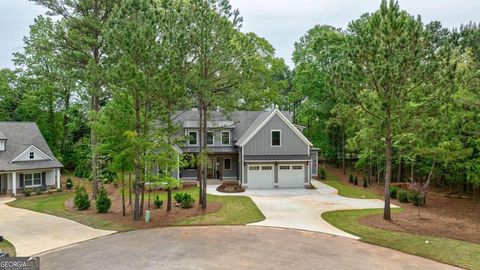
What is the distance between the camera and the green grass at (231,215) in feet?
49.4

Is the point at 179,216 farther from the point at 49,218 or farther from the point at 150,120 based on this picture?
the point at 49,218

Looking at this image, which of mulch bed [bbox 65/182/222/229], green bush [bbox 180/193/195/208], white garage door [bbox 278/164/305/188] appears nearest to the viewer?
mulch bed [bbox 65/182/222/229]

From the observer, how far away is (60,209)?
1864 centimetres

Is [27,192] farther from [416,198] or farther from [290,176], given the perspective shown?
[416,198]

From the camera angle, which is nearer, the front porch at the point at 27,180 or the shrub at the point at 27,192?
the shrub at the point at 27,192

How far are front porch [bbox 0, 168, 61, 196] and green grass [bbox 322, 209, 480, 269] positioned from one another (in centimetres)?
2220

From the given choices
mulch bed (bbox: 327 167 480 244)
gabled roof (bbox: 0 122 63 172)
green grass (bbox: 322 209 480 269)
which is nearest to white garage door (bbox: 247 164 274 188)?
mulch bed (bbox: 327 167 480 244)

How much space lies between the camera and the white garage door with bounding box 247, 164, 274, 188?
25250 millimetres

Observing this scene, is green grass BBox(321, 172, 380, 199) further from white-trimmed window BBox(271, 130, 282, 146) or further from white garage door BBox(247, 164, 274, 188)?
white-trimmed window BBox(271, 130, 282, 146)

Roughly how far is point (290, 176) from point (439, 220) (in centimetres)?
1151

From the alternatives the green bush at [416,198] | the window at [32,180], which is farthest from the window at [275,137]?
the window at [32,180]

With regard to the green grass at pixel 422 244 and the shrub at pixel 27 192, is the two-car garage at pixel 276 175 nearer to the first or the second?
the green grass at pixel 422 244

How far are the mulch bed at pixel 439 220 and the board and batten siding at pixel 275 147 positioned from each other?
26.0 feet

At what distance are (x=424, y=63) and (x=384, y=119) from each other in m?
2.67
